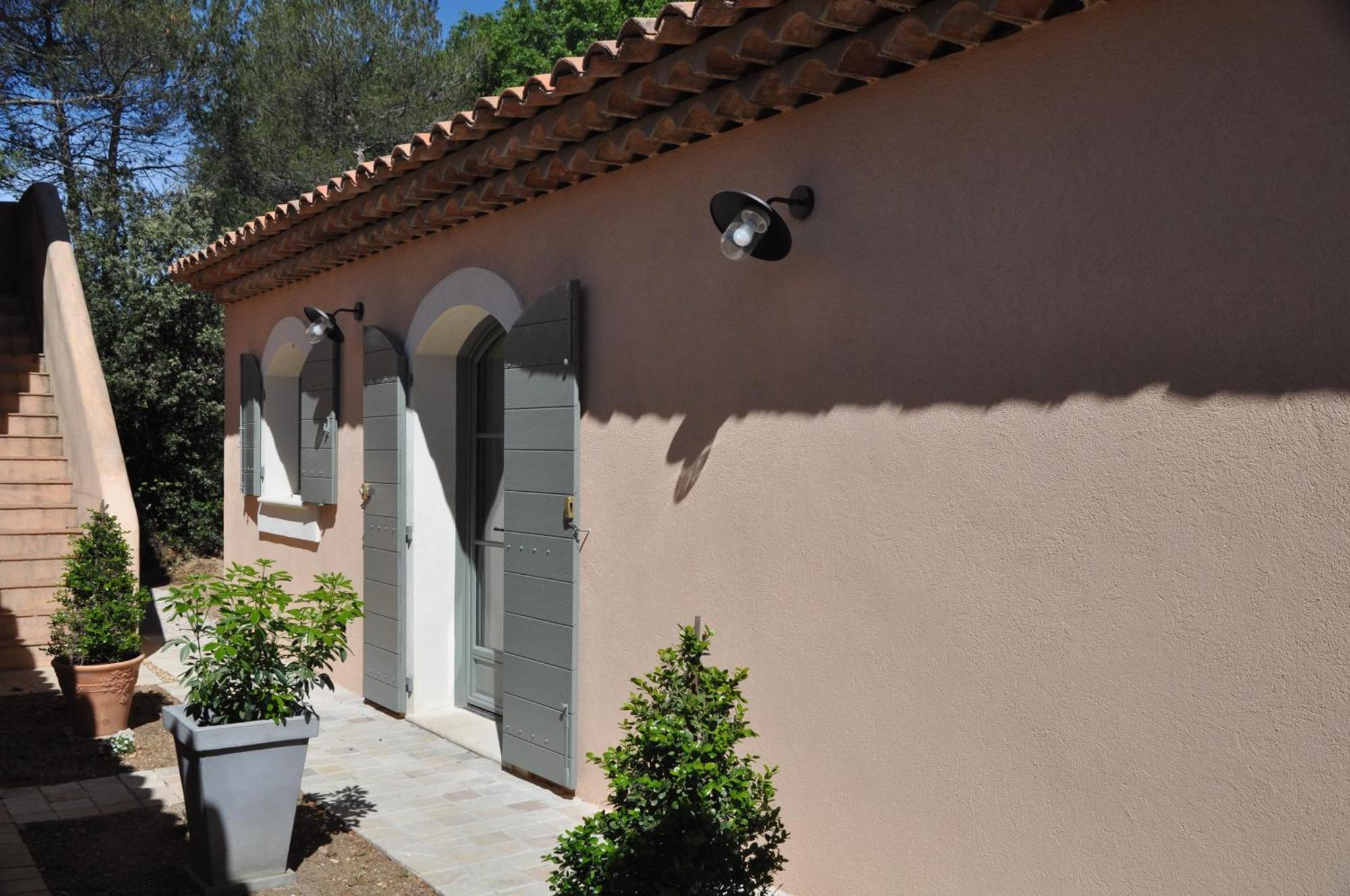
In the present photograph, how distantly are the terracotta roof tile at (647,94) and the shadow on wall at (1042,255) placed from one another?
212mm

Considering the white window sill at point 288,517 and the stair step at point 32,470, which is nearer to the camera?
the white window sill at point 288,517

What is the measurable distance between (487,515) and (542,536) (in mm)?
1655

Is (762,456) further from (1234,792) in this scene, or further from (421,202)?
(421,202)

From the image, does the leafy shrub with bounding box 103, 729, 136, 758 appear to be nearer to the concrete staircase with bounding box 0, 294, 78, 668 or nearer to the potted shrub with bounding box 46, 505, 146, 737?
the potted shrub with bounding box 46, 505, 146, 737

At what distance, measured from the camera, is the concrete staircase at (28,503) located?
8.24 meters

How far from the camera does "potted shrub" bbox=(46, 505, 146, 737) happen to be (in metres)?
6.50

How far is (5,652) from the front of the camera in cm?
811

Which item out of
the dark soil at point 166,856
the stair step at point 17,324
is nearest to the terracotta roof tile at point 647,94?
the dark soil at point 166,856

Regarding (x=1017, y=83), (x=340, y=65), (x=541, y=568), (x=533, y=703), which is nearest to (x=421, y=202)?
(x=541, y=568)

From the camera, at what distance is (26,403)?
9875mm

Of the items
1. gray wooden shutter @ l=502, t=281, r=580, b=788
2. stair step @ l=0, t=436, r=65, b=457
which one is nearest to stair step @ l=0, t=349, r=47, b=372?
stair step @ l=0, t=436, r=65, b=457

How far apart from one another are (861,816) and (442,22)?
63.4 feet

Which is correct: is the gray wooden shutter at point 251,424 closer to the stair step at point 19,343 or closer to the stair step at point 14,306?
the stair step at point 19,343

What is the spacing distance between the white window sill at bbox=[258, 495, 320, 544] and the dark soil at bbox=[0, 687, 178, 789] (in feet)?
5.44
